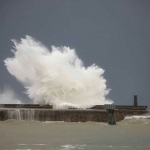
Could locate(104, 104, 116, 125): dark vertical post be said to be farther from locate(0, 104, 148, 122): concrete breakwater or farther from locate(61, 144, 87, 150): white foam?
locate(61, 144, 87, 150): white foam

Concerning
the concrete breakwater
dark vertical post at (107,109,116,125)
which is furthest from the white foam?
the concrete breakwater

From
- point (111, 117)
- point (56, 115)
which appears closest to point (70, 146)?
point (111, 117)

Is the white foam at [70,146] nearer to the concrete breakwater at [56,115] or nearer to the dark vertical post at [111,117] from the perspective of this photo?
the dark vertical post at [111,117]

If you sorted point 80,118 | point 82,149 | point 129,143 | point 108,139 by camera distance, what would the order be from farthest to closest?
point 80,118 < point 108,139 < point 129,143 < point 82,149

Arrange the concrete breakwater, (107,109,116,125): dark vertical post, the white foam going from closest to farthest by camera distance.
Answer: the white foam < (107,109,116,125): dark vertical post < the concrete breakwater

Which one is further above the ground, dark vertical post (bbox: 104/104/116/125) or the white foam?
dark vertical post (bbox: 104/104/116/125)

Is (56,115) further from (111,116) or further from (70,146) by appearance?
(70,146)

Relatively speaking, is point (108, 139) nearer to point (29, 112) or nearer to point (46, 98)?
point (29, 112)

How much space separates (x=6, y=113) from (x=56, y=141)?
9.25 metres

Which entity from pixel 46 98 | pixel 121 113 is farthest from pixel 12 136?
pixel 46 98

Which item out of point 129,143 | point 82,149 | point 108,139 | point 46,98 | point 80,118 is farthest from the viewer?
point 46,98

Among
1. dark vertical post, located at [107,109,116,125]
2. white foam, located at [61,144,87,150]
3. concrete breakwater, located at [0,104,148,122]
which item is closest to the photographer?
white foam, located at [61,144,87,150]

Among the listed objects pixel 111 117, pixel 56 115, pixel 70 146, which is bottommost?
pixel 70 146

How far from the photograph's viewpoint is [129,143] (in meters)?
10.2
